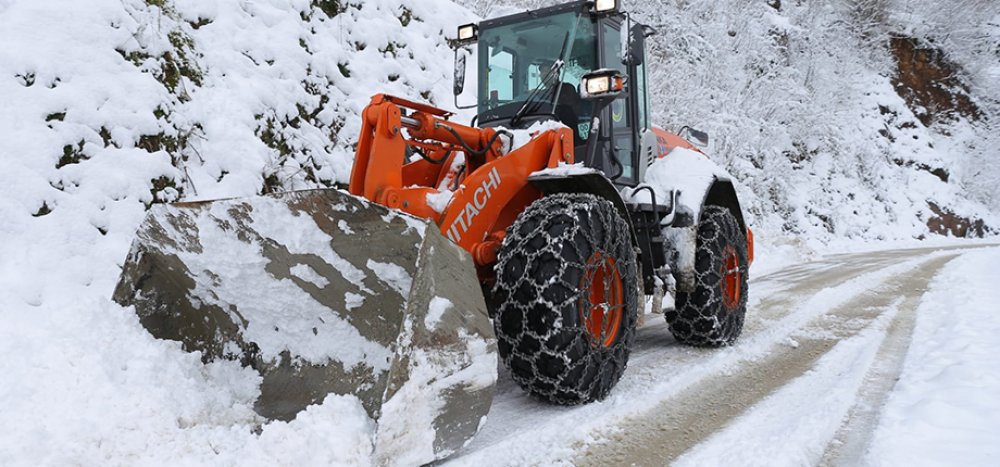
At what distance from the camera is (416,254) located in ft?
8.02

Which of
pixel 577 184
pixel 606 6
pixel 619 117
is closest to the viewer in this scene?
pixel 577 184

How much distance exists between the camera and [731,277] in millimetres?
5305

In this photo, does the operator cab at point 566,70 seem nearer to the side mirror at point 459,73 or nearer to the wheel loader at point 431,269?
the wheel loader at point 431,269

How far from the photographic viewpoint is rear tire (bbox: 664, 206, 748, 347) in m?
4.65

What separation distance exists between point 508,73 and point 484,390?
258cm

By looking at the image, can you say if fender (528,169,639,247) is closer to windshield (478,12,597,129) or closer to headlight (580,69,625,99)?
headlight (580,69,625,99)

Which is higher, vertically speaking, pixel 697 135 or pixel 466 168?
pixel 697 135

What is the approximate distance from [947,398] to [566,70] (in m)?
2.66

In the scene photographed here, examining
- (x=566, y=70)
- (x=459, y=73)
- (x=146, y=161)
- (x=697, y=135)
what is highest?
(x=459, y=73)

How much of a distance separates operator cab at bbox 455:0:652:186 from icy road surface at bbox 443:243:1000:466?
144 cm

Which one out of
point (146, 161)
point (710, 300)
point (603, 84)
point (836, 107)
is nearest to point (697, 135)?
point (710, 300)

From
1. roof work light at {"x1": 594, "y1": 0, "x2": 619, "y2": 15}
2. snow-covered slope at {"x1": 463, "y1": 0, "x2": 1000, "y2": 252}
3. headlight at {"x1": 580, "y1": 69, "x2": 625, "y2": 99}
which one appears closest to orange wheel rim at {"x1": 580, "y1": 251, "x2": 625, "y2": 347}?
headlight at {"x1": 580, "y1": 69, "x2": 625, "y2": 99}

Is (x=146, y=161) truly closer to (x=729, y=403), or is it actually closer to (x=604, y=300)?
(x=604, y=300)

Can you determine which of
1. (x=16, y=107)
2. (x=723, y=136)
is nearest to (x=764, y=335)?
(x=16, y=107)
